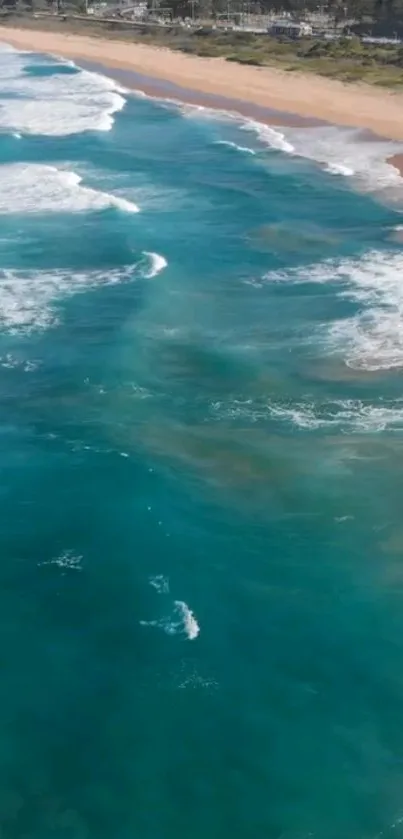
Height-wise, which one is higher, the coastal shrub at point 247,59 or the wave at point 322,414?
the wave at point 322,414

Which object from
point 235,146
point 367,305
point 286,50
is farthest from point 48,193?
point 286,50

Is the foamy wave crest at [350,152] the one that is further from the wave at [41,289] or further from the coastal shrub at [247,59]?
the coastal shrub at [247,59]

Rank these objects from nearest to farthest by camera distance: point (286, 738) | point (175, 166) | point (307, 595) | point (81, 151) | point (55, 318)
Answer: point (286, 738) < point (307, 595) < point (55, 318) < point (175, 166) < point (81, 151)

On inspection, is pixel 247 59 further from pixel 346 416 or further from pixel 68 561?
pixel 68 561

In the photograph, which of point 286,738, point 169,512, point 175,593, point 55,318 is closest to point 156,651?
point 175,593

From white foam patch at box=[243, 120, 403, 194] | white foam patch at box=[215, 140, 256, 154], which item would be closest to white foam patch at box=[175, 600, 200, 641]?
white foam patch at box=[243, 120, 403, 194]

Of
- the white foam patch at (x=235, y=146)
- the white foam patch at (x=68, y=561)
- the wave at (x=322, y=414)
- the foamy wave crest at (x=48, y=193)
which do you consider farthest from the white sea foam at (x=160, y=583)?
the white foam patch at (x=235, y=146)

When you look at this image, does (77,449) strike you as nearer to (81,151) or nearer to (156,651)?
(156,651)
